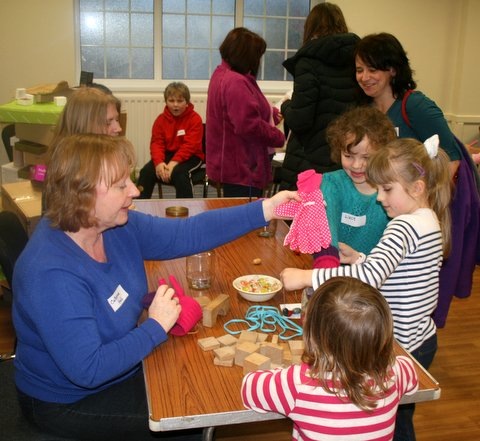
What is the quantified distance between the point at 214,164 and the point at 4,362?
2.01 m

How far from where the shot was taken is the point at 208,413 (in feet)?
4.24

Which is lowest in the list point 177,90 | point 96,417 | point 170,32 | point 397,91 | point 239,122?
point 96,417

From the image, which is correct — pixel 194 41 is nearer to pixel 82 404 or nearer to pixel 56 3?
pixel 56 3

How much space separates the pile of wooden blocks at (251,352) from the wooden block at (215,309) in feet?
0.31

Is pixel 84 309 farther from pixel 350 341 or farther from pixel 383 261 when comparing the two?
pixel 383 261

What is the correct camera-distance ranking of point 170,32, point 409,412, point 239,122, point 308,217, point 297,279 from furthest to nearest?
point 170,32
point 239,122
point 308,217
point 409,412
point 297,279

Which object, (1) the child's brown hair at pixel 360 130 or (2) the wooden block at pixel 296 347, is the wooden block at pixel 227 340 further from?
(1) the child's brown hair at pixel 360 130

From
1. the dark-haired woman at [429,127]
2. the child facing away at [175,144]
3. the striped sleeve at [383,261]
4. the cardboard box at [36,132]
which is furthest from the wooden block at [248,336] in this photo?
the child facing away at [175,144]

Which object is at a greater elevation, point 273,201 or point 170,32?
point 170,32

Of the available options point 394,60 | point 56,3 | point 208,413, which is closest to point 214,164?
point 394,60

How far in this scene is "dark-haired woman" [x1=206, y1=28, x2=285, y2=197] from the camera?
136 inches

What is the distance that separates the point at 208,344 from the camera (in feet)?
5.16

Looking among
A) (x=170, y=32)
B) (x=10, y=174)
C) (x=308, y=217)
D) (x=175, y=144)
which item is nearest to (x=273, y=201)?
(x=308, y=217)

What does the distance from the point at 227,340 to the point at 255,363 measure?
168 millimetres
